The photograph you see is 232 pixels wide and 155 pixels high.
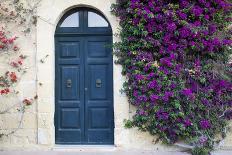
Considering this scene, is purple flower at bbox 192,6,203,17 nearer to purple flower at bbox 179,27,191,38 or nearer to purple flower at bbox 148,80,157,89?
purple flower at bbox 179,27,191,38

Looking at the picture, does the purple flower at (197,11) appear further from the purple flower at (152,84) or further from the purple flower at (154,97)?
the purple flower at (154,97)

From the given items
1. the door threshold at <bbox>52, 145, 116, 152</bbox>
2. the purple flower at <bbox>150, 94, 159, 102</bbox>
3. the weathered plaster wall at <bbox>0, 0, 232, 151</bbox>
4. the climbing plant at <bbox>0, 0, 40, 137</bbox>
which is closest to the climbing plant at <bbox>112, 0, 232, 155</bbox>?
the purple flower at <bbox>150, 94, 159, 102</bbox>

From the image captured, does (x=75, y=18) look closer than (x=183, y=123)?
No

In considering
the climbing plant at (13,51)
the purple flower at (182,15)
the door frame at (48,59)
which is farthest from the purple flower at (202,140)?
the climbing plant at (13,51)

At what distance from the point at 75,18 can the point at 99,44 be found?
710 mm

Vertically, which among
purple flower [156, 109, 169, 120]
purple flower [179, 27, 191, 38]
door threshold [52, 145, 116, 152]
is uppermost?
purple flower [179, 27, 191, 38]

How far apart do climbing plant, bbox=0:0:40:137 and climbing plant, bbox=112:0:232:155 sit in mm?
1722

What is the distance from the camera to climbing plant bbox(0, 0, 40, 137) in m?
7.42

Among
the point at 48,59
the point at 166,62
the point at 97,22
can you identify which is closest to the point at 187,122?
the point at 166,62

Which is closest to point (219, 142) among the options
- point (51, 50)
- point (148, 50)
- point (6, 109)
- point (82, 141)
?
point (148, 50)

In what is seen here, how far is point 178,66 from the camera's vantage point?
7047 millimetres

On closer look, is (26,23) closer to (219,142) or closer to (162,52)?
(162,52)

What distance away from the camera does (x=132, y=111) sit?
730cm

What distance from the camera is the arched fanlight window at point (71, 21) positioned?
7602mm
